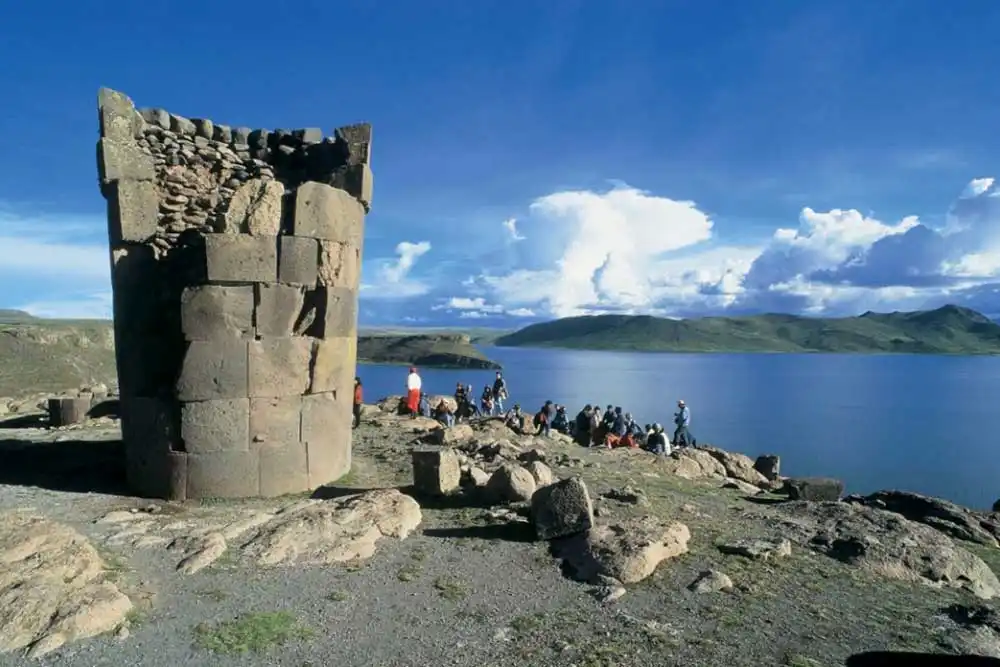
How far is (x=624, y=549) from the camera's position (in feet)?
22.5

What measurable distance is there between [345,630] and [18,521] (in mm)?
3747

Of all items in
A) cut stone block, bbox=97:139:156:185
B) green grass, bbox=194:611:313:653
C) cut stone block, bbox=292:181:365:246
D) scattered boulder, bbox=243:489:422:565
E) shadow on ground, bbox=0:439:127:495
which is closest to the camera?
green grass, bbox=194:611:313:653

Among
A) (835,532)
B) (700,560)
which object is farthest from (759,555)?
(835,532)

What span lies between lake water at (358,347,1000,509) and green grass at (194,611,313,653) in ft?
92.3

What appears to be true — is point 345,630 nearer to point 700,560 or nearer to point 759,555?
A: point 700,560

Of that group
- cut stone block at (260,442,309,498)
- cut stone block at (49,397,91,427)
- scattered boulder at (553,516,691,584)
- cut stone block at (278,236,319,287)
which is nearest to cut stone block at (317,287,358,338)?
cut stone block at (278,236,319,287)

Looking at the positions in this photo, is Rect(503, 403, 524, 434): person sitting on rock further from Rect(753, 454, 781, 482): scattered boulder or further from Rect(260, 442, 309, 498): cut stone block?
Rect(260, 442, 309, 498): cut stone block

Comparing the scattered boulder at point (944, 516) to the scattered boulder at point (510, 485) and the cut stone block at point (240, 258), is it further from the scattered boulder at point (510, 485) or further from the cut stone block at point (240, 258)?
the cut stone block at point (240, 258)

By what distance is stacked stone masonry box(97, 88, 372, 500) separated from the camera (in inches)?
359

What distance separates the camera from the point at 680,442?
20234mm

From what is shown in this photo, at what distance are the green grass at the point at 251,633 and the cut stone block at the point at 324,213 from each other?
5.39 m

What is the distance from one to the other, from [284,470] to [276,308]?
222 cm

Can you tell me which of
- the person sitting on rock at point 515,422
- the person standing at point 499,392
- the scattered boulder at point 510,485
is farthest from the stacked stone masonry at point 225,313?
the person standing at point 499,392

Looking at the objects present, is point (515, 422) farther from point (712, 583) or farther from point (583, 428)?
point (712, 583)
